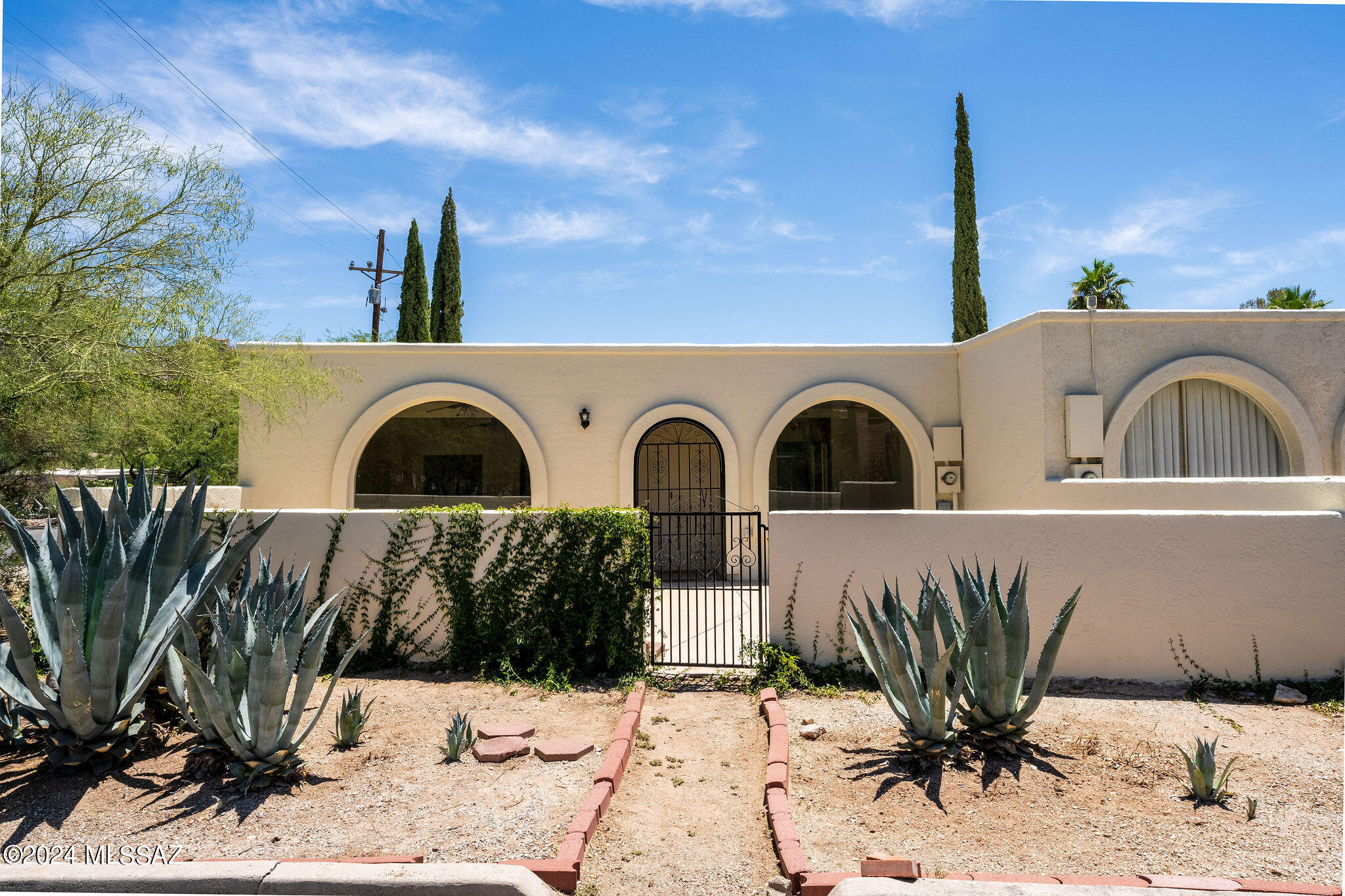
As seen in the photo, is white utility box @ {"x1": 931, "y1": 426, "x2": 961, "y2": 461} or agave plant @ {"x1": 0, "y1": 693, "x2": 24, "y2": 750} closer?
agave plant @ {"x1": 0, "y1": 693, "x2": 24, "y2": 750}

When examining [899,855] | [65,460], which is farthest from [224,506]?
[899,855]

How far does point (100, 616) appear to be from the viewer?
159 inches

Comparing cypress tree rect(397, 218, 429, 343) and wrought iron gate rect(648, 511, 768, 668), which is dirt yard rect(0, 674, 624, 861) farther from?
cypress tree rect(397, 218, 429, 343)

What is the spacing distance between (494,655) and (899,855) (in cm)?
429

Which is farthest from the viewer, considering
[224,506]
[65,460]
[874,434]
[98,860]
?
[874,434]

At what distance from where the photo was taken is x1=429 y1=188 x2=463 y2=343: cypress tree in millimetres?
22266

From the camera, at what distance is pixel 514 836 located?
12.0 ft

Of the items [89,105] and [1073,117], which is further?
[89,105]

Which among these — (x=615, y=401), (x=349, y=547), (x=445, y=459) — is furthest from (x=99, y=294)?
(x=445, y=459)

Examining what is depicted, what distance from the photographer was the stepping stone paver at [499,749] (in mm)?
4652

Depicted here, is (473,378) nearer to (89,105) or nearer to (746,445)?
(746,445)

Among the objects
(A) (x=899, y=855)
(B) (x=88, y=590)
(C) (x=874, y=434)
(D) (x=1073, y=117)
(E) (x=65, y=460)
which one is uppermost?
(D) (x=1073, y=117)

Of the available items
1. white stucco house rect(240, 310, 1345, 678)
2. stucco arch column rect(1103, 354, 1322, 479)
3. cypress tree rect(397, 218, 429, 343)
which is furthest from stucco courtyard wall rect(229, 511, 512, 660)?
cypress tree rect(397, 218, 429, 343)

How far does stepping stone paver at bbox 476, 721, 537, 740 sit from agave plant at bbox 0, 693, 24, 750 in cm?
271
